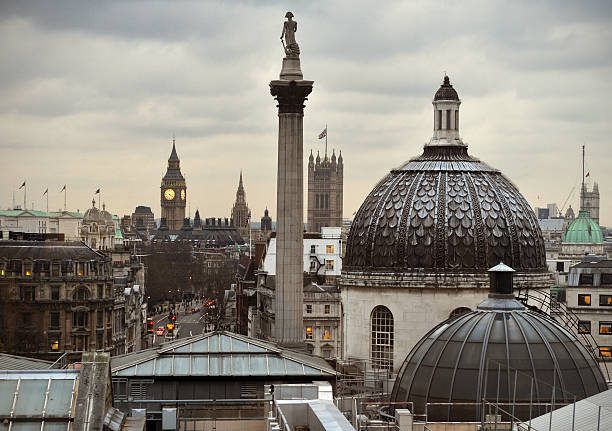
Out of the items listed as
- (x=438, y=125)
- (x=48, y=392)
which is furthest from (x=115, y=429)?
(x=438, y=125)

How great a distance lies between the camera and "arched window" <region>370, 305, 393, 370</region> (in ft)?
336

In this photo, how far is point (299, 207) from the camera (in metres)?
103

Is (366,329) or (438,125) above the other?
(438,125)

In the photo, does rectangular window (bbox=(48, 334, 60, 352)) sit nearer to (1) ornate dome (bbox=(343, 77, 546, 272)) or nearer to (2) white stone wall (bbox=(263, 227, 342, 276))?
(1) ornate dome (bbox=(343, 77, 546, 272))

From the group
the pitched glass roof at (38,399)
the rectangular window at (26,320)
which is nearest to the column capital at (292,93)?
the rectangular window at (26,320)

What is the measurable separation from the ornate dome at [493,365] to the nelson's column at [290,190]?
97.8 feet

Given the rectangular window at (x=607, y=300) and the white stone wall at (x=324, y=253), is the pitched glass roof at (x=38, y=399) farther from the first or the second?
the white stone wall at (x=324, y=253)

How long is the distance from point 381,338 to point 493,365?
34912 millimetres

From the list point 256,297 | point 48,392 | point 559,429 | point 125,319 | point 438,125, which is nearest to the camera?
point 48,392

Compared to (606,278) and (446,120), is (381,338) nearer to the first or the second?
(446,120)

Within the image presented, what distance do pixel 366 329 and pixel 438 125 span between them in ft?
52.3

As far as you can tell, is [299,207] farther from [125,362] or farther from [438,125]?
[125,362]

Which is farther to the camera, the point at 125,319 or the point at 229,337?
the point at 125,319

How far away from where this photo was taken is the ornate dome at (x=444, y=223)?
335 feet
